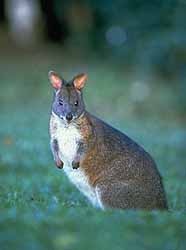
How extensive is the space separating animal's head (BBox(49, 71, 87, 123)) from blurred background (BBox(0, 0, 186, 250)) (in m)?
0.95

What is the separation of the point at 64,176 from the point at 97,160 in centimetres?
→ 323

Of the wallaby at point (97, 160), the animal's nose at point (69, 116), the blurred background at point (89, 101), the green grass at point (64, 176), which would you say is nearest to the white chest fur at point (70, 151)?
the wallaby at point (97, 160)

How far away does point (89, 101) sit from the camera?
72.3 ft

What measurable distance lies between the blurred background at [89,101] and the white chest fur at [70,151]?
1.07 ft

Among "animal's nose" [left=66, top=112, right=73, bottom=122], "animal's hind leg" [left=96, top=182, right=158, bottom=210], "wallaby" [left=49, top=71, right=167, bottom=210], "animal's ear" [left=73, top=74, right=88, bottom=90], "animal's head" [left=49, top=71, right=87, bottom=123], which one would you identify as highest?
"animal's ear" [left=73, top=74, right=88, bottom=90]

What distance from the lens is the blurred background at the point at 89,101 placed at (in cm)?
822

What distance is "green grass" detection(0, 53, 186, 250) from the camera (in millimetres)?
7980

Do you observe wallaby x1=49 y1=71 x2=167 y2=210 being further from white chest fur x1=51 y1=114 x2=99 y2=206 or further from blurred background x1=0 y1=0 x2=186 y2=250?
blurred background x1=0 y1=0 x2=186 y2=250

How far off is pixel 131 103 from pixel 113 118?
1.83 m

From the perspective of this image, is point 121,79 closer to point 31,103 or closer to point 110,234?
point 31,103

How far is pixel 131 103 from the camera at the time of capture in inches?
861

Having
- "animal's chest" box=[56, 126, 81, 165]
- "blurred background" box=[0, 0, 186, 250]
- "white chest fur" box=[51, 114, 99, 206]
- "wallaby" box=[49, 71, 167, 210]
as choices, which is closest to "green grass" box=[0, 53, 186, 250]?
"blurred background" box=[0, 0, 186, 250]

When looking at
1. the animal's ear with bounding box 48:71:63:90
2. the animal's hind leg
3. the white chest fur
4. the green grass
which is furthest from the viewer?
the animal's ear with bounding box 48:71:63:90

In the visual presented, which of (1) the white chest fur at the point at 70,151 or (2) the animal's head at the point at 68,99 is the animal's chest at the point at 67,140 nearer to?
(1) the white chest fur at the point at 70,151
